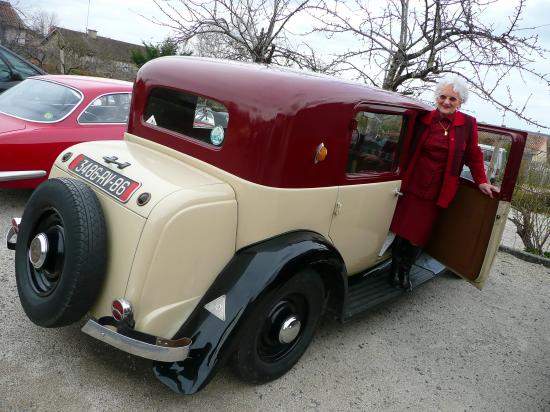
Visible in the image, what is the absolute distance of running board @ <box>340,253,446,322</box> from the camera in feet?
9.86

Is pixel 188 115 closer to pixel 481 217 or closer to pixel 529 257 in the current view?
pixel 481 217

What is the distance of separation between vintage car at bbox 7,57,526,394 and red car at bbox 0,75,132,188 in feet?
5.21

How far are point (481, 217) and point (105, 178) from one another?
8.88 feet

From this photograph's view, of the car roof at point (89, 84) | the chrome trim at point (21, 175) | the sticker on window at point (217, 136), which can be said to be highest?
the car roof at point (89, 84)

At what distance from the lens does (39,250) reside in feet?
7.41

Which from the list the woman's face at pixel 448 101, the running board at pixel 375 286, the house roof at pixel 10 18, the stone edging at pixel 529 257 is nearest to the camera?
the running board at pixel 375 286

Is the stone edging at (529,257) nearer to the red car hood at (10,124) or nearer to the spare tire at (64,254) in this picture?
the spare tire at (64,254)

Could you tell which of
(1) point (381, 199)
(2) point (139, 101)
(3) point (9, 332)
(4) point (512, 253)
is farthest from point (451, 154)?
(4) point (512, 253)

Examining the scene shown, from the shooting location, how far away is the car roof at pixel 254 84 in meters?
2.38

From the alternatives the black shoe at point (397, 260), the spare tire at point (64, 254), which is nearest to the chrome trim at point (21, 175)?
the spare tire at point (64, 254)

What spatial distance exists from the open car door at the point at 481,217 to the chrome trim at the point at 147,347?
2.43m

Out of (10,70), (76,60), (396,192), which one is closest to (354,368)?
(396,192)

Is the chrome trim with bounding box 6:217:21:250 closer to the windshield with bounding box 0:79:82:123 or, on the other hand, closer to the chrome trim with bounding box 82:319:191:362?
the chrome trim with bounding box 82:319:191:362

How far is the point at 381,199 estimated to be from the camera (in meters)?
3.16
